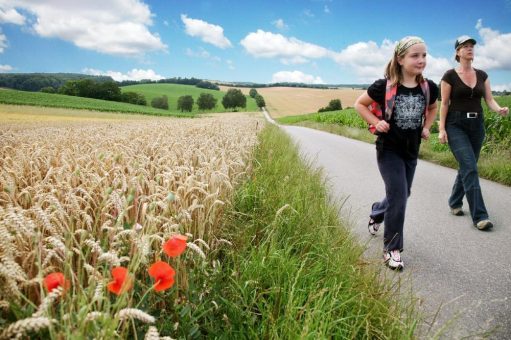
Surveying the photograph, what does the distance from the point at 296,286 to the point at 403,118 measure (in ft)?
7.57

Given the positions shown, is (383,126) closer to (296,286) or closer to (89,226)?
(296,286)

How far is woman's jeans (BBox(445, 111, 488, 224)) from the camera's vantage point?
4.68 m

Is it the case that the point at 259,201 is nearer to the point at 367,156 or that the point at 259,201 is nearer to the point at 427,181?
the point at 427,181

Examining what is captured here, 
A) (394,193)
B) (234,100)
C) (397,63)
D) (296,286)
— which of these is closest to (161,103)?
(234,100)

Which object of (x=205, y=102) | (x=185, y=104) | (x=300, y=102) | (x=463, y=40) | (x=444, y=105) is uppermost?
(x=300, y=102)

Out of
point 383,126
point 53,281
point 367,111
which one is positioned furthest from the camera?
point 367,111

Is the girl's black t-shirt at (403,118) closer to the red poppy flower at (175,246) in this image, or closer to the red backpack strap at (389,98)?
the red backpack strap at (389,98)

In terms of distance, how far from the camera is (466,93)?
5086mm

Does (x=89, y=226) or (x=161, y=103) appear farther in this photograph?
(x=161, y=103)

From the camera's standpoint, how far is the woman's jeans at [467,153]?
4676 mm

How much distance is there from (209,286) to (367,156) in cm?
1037

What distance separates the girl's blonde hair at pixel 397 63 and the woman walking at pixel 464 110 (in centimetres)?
185

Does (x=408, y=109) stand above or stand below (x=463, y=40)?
below

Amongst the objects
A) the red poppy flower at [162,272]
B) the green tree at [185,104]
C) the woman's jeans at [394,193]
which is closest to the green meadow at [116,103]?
the green tree at [185,104]
